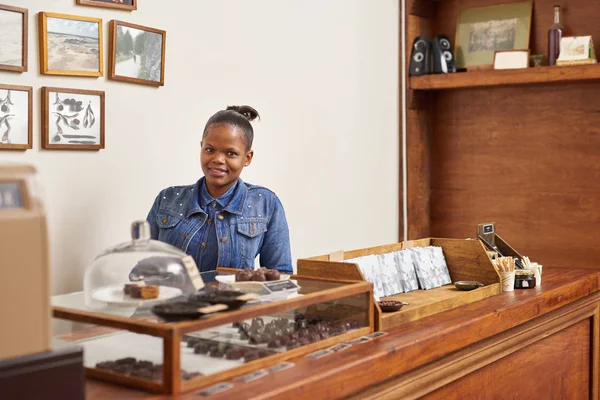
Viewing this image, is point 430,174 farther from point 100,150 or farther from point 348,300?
point 348,300

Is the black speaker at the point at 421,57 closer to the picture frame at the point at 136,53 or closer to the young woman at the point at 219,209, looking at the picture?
the picture frame at the point at 136,53

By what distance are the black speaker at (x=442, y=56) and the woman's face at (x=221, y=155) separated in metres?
2.13

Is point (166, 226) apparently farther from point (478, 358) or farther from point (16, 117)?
point (478, 358)

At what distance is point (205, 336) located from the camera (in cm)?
164

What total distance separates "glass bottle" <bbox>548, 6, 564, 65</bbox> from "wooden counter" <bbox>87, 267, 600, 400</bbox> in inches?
55.4

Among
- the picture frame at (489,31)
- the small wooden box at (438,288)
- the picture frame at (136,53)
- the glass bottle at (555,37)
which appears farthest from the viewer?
the picture frame at (489,31)

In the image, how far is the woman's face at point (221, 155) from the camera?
2854 mm

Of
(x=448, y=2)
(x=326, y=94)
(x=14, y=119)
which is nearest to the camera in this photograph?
(x=14, y=119)

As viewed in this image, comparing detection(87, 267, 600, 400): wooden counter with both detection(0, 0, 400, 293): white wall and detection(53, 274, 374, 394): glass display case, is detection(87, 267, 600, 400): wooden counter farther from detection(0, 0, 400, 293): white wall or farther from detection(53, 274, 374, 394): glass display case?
detection(0, 0, 400, 293): white wall

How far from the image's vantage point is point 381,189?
185 inches

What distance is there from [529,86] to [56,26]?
283 centimetres

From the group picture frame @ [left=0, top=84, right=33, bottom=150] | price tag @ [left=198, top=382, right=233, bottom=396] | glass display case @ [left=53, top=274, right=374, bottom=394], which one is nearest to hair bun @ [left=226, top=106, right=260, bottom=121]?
picture frame @ [left=0, top=84, right=33, bottom=150]

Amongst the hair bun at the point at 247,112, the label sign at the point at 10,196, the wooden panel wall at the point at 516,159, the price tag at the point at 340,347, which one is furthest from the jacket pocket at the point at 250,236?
the wooden panel wall at the point at 516,159

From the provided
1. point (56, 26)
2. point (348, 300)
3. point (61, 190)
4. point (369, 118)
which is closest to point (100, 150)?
point (61, 190)
